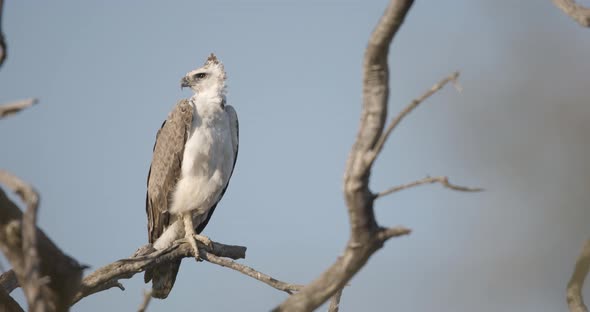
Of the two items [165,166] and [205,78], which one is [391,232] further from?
[205,78]

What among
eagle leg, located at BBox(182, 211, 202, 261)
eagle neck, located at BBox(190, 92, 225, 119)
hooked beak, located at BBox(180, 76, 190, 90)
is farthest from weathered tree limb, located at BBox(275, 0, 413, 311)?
hooked beak, located at BBox(180, 76, 190, 90)

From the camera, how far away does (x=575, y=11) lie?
14.6ft

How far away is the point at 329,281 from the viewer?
3861 millimetres

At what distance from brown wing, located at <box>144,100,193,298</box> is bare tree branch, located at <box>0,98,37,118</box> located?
15.1ft

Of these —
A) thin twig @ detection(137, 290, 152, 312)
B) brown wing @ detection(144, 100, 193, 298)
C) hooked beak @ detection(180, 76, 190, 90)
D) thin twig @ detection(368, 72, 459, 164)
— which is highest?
hooked beak @ detection(180, 76, 190, 90)

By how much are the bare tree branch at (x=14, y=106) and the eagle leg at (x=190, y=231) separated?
4084 millimetres

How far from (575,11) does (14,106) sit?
9.84ft

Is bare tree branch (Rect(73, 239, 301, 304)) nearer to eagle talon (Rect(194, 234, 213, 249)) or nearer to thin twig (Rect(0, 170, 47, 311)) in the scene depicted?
eagle talon (Rect(194, 234, 213, 249))

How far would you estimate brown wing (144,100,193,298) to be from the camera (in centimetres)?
843

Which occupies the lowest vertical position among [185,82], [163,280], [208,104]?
[163,280]

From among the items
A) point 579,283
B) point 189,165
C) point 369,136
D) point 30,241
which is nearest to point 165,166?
point 189,165

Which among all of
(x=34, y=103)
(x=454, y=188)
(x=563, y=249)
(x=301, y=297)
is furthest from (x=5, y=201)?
(x=563, y=249)

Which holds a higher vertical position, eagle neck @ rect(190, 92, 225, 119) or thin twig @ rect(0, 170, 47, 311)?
eagle neck @ rect(190, 92, 225, 119)

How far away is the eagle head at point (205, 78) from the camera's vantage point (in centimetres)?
920
